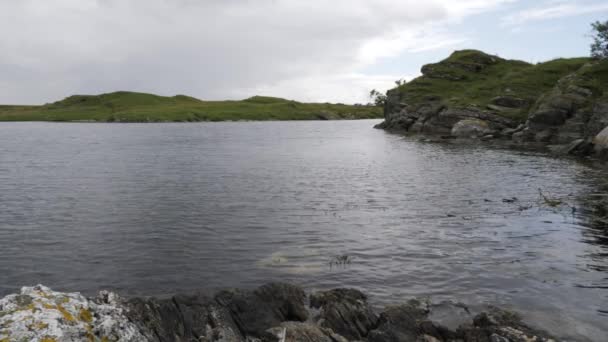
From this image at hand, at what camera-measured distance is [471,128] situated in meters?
91.3

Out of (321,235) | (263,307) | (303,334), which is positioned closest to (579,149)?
(321,235)

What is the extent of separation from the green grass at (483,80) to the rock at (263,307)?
285 feet

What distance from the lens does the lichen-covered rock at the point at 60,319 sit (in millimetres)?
9352

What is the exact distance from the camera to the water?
17.8 metres

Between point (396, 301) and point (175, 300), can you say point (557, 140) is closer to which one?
point (396, 301)

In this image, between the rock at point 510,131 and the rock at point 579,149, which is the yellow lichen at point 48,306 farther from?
the rock at point 510,131

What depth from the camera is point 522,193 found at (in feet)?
117

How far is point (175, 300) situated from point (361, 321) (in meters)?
5.66

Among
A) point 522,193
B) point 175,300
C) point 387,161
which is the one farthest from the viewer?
point 387,161

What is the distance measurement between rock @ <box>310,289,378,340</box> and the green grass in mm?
85932

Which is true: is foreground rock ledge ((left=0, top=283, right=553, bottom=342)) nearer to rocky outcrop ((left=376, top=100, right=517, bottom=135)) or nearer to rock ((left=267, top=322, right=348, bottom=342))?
rock ((left=267, top=322, right=348, bottom=342))

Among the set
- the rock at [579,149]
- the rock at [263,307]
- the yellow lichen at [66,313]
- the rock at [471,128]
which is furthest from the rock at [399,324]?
the rock at [471,128]

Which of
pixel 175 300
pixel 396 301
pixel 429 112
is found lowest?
pixel 396 301

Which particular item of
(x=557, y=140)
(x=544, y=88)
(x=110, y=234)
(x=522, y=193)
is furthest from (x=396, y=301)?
(x=544, y=88)
